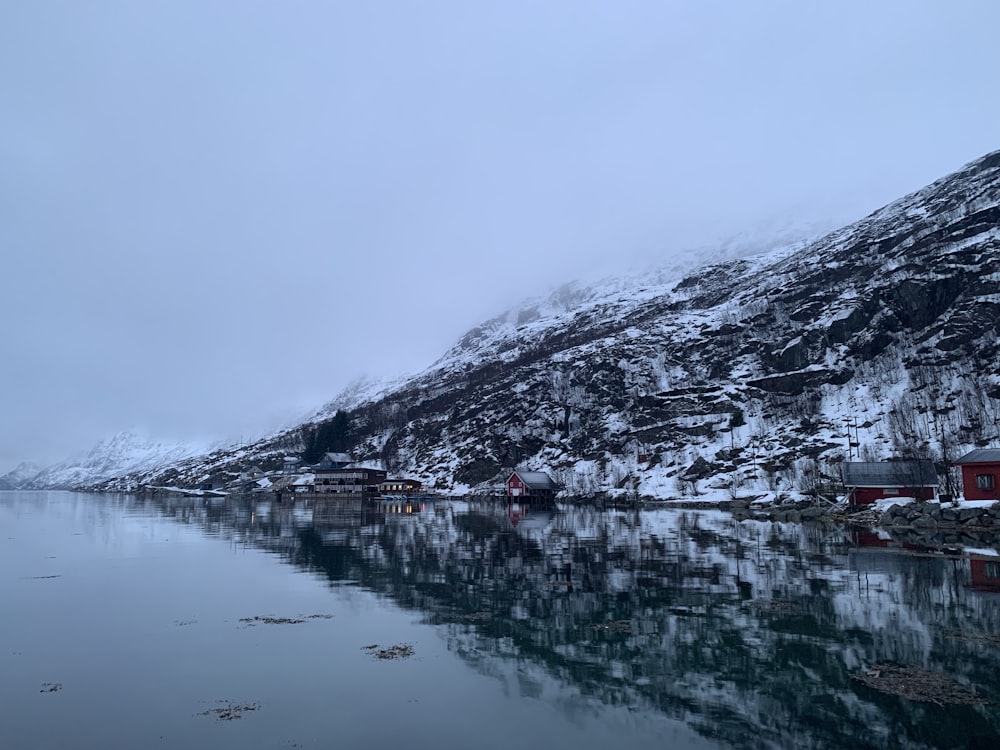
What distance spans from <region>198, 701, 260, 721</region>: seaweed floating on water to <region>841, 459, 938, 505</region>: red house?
8172cm

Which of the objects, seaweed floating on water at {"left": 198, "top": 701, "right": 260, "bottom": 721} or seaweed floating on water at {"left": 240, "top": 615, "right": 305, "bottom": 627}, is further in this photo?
seaweed floating on water at {"left": 240, "top": 615, "right": 305, "bottom": 627}

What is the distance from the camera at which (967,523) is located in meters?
56.7

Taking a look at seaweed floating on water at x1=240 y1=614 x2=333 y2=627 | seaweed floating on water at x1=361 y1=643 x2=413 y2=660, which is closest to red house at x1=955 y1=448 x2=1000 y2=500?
seaweed floating on water at x1=361 y1=643 x2=413 y2=660

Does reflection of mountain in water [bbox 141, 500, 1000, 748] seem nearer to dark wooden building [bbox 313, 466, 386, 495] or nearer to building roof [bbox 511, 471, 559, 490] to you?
building roof [bbox 511, 471, 559, 490]

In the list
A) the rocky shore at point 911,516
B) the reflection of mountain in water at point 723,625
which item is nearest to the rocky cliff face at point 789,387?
the rocky shore at point 911,516

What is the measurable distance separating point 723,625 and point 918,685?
724 centimetres

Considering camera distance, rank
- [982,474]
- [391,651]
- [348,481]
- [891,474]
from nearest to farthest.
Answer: [391,651] < [982,474] < [891,474] < [348,481]

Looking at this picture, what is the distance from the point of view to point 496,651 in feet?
65.7

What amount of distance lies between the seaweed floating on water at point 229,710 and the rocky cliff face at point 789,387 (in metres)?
96.8

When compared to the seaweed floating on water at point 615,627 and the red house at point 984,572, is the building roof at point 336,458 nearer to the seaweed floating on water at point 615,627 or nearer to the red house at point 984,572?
the red house at point 984,572

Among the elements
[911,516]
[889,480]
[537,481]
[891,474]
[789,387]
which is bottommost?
[537,481]

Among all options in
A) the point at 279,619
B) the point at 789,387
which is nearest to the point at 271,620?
the point at 279,619

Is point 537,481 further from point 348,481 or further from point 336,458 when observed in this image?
point 336,458

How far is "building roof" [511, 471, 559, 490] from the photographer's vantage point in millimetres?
130375
